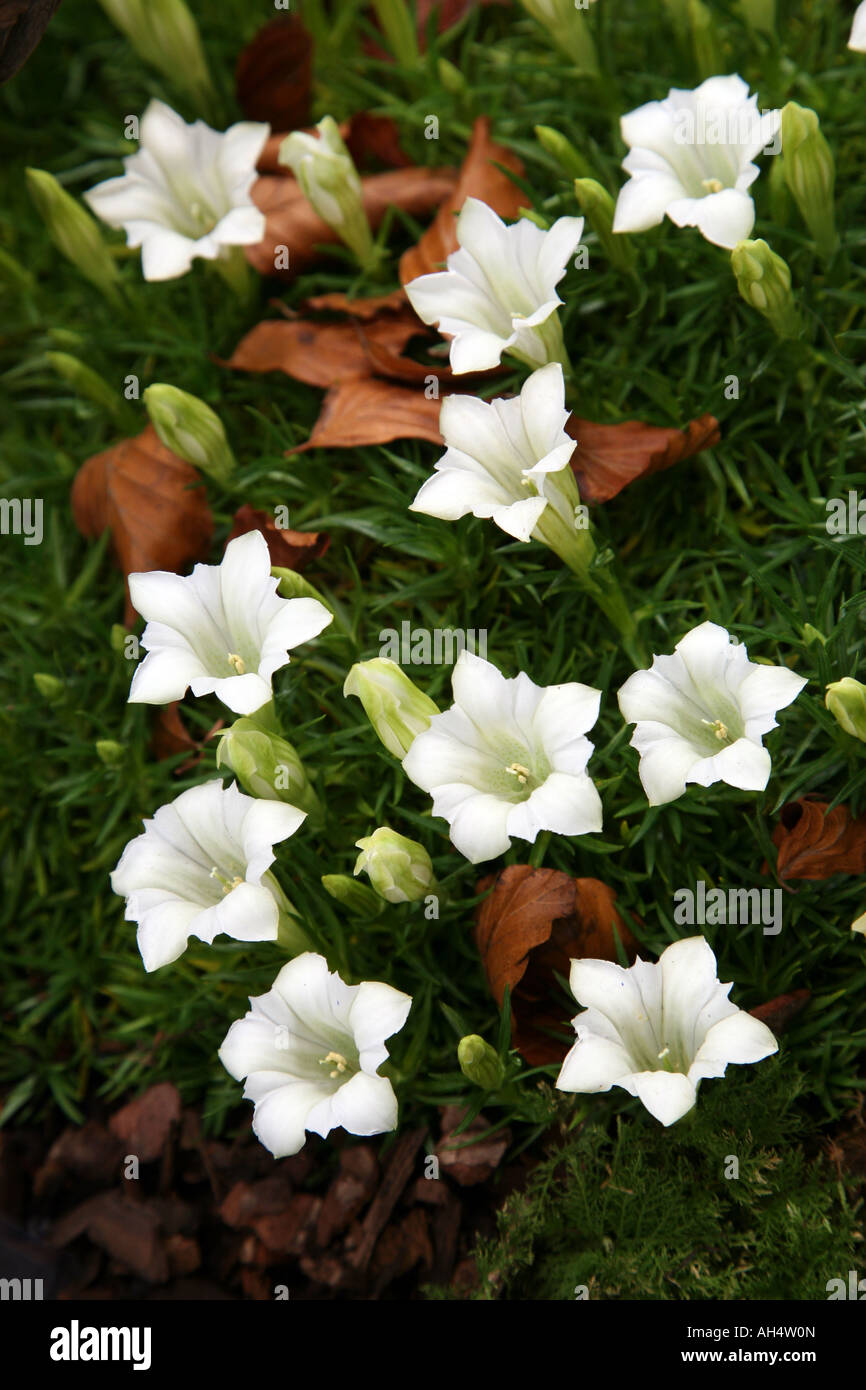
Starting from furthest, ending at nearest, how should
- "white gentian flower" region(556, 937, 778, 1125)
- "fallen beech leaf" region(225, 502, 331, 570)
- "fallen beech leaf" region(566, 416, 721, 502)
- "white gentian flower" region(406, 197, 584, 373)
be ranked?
1. "fallen beech leaf" region(225, 502, 331, 570)
2. "fallen beech leaf" region(566, 416, 721, 502)
3. "white gentian flower" region(406, 197, 584, 373)
4. "white gentian flower" region(556, 937, 778, 1125)

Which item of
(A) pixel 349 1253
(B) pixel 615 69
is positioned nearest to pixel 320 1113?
(A) pixel 349 1253

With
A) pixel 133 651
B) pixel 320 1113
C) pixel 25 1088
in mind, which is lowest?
pixel 25 1088

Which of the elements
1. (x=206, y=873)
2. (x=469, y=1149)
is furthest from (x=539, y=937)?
(x=206, y=873)

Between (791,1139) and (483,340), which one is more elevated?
(483,340)

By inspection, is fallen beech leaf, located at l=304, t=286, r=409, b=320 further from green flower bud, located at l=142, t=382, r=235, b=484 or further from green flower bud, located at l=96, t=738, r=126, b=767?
green flower bud, located at l=96, t=738, r=126, b=767

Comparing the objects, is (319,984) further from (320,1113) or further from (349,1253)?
(349,1253)

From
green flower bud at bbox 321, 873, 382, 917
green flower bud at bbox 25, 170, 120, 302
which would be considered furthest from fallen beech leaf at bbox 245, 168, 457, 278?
green flower bud at bbox 321, 873, 382, 917

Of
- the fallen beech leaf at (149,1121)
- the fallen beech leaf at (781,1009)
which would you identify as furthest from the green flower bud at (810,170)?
the fallen beech leaf at (149,1121)
